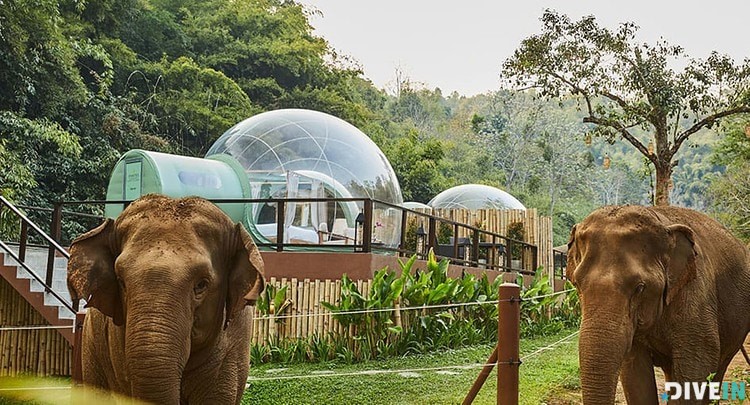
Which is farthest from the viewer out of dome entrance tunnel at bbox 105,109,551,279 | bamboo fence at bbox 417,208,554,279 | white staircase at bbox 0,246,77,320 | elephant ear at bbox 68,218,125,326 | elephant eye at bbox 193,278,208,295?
bamboo fence at bbox 417,208,554,279

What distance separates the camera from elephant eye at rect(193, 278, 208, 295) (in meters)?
4.52

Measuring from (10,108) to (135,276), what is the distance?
935 inches

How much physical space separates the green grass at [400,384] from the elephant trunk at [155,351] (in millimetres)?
5150

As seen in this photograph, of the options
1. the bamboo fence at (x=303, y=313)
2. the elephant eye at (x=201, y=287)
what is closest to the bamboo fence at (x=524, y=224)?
the bamboo fence at (x=303, y=313)

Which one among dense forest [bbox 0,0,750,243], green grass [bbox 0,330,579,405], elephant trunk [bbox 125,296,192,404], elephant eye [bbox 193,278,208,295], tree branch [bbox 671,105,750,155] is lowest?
green grass [bbox 0,330,579,405]

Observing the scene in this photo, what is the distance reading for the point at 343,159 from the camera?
17.6 meters

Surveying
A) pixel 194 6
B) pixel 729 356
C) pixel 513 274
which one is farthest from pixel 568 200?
pixel 729 356

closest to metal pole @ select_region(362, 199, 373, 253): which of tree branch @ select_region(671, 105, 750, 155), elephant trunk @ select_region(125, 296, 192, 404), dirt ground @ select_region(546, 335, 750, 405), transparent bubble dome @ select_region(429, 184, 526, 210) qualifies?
dirt ground @ select_region(546, 335, 750, 405)

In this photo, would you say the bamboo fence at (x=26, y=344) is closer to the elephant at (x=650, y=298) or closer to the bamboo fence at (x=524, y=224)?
the elephant at (x=650, y=298)

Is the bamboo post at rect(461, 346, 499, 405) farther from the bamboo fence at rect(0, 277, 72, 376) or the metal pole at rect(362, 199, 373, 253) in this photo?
the bamboo fence at rect(0, 277, 72, 376)

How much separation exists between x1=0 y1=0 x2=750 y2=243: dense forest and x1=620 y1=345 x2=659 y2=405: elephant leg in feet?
55.9

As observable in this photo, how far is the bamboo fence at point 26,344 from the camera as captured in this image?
43.3ft

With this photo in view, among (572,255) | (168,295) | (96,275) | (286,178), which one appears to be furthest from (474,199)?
(168,295)

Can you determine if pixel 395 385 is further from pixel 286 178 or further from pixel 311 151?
pixel 311 151
